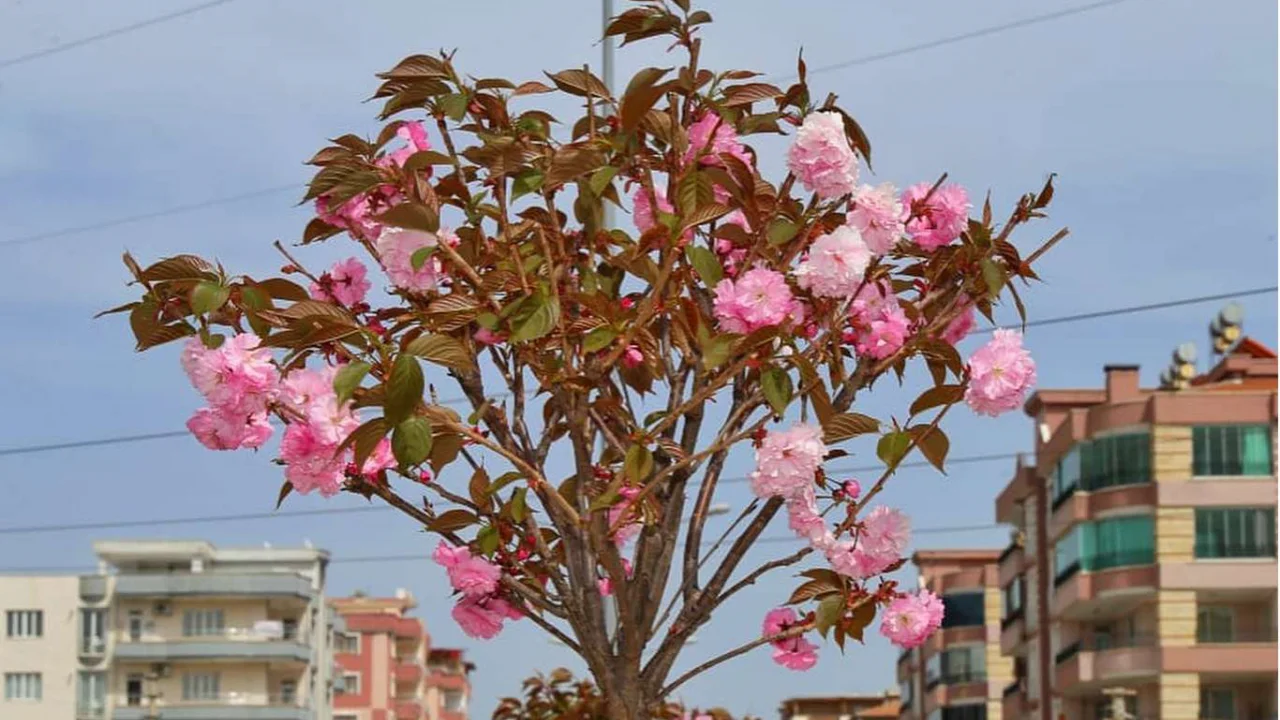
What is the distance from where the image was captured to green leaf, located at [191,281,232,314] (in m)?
7.75

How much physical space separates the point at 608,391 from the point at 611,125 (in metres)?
0.94

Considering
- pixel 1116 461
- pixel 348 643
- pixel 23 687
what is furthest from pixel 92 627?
pixel 1116 461

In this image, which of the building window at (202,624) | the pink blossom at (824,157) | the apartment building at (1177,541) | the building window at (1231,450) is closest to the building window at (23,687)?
the building window at (202,624)

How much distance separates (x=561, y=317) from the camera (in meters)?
7.98

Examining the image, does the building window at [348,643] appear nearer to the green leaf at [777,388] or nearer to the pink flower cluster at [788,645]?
the pink flower cluster at [788,645]

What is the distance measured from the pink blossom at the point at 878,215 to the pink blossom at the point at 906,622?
1281mm

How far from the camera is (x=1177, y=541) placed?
6419cm

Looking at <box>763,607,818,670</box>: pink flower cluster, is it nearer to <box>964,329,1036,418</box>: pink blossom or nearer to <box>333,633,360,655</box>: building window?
<box>964,329,1036,418</box>: pink blossom

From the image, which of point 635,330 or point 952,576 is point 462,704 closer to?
point 952,576

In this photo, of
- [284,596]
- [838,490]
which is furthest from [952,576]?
[838,490]

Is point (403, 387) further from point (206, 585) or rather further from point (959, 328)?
point (206, 585)

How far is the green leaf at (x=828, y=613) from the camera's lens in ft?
27.1

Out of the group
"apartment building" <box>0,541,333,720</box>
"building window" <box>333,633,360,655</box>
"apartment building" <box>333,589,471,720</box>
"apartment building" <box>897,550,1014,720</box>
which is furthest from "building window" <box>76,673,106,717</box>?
"apartment building" <box>897,550,1014,720</box>

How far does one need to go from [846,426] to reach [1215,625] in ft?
192
